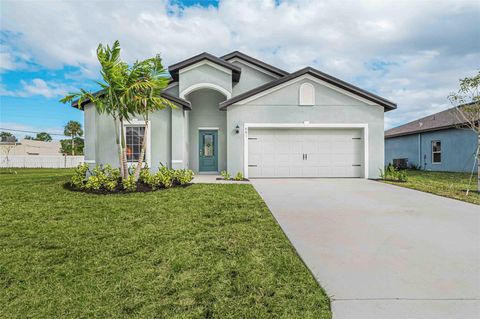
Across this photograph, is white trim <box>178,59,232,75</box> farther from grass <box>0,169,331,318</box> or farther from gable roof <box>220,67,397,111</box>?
grass <box>0,169,331,318</box>

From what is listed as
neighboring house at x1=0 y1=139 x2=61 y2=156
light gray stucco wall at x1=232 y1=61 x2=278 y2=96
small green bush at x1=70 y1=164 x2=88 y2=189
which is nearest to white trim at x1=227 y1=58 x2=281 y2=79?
light gray stucco wall at x1=232 y1=61 x2=278 y2=96

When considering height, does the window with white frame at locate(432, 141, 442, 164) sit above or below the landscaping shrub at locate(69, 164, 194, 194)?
above

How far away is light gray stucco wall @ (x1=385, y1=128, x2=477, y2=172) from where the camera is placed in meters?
17.1

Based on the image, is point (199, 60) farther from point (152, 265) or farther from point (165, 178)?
point (152, 265)

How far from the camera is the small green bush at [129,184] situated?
876 cm

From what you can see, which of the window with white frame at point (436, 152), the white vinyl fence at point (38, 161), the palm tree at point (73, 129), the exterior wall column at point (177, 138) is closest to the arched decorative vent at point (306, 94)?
the exterior wall column at point (177, 138)

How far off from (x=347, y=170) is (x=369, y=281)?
1039cm

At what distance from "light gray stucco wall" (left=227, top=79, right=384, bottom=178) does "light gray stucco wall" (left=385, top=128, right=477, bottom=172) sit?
6583 millimetres

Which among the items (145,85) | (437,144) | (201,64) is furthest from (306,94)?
(437,144)

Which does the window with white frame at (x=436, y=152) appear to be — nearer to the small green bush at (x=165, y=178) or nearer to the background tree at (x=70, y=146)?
the small green bush at (x=165, y=178)

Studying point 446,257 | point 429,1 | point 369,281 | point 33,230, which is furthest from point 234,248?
point 429,1

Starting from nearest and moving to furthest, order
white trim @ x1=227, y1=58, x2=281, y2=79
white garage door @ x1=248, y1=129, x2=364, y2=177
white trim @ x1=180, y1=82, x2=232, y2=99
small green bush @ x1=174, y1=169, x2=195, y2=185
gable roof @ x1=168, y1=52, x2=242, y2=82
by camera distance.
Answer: small green bush @ x1=174, y1=169, x2=195, y2=185, white garage door @ x1=248, y1=129, x2=364, y2=177, gable roof @ x1=168, y1=52, x2=242, y2=82, white trim @ x1=180, y1=82, x2=232, y2=99, white trim @ x1=227, y1=58, x2=281, y2=79

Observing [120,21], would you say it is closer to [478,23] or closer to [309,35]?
[309,35]

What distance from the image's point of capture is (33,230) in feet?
17.0
